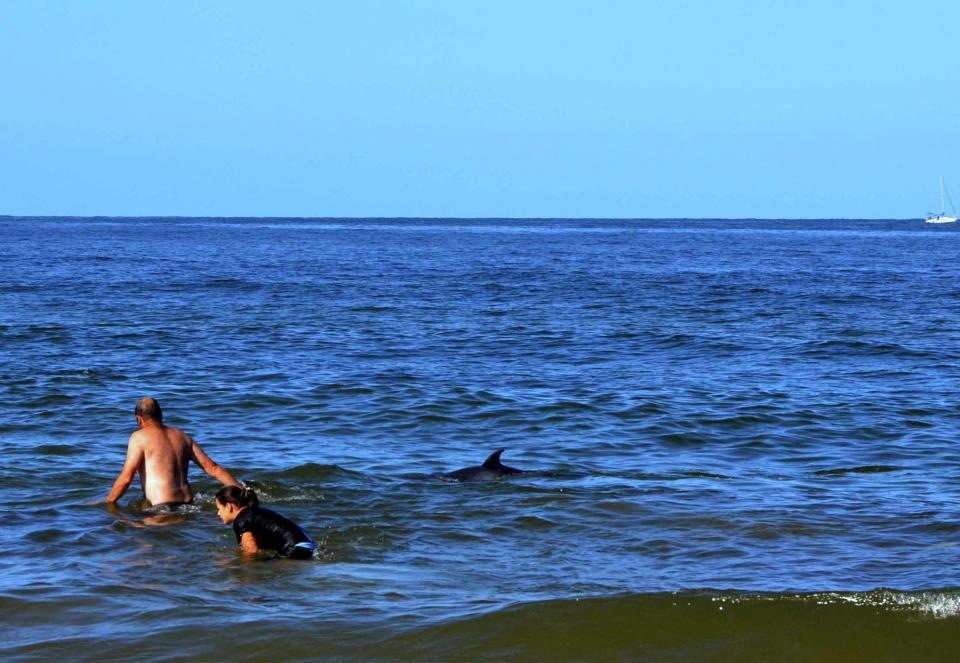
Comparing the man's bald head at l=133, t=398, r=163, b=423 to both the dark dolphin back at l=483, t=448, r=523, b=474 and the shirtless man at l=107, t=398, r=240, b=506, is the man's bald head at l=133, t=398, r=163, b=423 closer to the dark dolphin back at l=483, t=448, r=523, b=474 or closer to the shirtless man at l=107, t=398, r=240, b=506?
the shirtless man at l=107, t=398, r=240, b=506

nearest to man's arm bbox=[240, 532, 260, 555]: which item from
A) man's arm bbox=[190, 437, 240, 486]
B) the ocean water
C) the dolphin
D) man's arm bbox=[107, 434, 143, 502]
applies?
the ocean water

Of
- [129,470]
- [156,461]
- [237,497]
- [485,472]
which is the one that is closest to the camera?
[237,497]

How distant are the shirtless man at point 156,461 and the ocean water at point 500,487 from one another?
271mm

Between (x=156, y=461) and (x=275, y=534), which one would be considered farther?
(x=156, y=461)

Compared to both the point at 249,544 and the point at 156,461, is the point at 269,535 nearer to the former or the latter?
the point at 249,544

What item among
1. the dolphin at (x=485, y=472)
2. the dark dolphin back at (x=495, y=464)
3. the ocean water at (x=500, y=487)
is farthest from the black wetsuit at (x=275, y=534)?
the dark dolphin back at (x=495, y=464)

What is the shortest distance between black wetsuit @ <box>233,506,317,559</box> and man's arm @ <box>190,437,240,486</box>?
1.27 meters

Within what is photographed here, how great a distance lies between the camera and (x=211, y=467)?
12.2 metres

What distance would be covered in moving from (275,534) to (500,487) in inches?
130

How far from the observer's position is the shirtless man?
40.2 ft

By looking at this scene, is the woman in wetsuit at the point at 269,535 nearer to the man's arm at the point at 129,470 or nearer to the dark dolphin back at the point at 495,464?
the man's arm at the point at 129,470

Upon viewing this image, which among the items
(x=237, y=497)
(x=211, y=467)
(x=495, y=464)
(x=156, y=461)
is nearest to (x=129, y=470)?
(x=156, y=461)

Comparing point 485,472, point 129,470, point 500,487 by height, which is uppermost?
point 129,470

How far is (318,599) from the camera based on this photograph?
31.2ft
